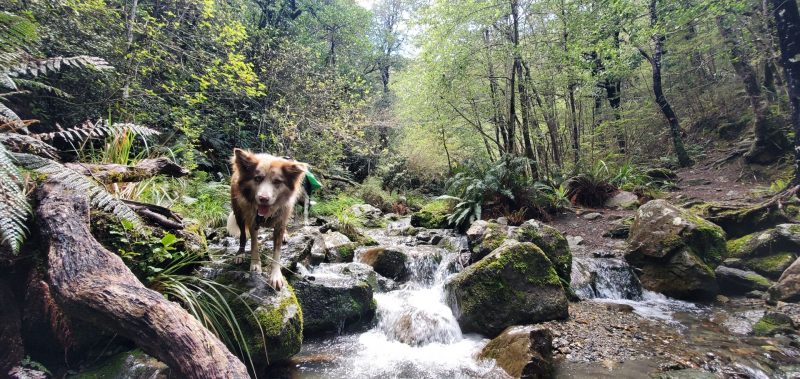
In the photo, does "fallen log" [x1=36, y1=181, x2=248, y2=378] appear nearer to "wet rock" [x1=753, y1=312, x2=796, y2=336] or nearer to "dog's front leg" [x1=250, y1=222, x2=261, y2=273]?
"dog's front leg" [x1=250, y1=222, x2=261, y2=273]

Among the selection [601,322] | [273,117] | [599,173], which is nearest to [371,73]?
[273,117]

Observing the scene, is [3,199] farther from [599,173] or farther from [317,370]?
[599,173]

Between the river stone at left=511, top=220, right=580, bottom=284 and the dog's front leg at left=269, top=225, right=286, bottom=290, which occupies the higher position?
the dog's front leg at left=269, top=225, right=286, bottom=290

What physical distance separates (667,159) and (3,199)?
19175 millimetres

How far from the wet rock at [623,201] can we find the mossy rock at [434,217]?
507cm

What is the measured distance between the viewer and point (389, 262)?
7004 millimetres

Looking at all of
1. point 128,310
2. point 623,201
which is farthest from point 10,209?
point 623,201

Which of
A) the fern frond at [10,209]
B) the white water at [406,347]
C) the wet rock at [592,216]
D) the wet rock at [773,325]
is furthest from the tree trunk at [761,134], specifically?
the fern frond at [10,209]

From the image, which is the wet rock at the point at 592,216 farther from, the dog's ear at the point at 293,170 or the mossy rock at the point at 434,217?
the dog's ear at the point at 293,170

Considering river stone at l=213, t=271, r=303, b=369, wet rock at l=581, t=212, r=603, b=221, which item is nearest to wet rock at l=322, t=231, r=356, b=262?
river stone at l=213, t=271, r=303, b=369

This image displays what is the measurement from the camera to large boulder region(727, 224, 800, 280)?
19.1 feet

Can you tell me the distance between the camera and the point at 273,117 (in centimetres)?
Answer: 1130

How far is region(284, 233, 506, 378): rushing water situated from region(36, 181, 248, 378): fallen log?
2.31 meters

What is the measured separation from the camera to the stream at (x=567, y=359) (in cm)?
376
